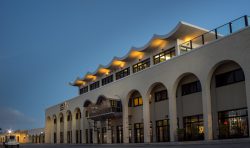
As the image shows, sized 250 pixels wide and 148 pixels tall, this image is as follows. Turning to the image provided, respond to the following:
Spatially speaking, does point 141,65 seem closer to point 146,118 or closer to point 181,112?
point 146,118

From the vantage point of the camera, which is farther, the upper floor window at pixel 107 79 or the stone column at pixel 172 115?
the upper floor window at pixel 107 79

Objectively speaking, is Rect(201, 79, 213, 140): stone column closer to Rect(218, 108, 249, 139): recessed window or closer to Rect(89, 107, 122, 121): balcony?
Rect(218, 108, 249, 139): recessed window

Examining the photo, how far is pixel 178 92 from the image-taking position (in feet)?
112

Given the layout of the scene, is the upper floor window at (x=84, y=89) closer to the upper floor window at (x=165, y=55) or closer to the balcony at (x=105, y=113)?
the balcony at (x=105, y=113)

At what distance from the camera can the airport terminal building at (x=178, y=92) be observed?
27.1 meters

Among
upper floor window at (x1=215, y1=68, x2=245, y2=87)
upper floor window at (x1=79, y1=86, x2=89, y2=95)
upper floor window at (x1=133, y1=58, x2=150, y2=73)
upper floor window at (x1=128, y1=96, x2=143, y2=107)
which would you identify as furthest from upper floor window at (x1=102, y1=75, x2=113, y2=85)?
upper floor window at (x1=215, y1=68, x2=245, y2=87)

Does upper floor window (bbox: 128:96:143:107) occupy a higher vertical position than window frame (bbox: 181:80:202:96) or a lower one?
lower

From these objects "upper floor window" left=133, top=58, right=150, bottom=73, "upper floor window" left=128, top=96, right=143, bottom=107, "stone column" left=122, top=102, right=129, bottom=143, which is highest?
"upper floor window" left=133, top=58, right=150, bottom=73

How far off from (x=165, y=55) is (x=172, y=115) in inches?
367

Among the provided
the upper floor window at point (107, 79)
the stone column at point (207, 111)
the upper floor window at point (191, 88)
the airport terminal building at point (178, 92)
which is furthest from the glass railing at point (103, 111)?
the stone column at point (207, 111)

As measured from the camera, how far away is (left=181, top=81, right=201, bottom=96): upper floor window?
31.8 m

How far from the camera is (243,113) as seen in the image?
A: 26.6 m

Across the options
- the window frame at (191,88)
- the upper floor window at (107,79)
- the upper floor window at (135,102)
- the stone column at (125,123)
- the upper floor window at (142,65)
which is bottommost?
the stone column at (125,123)

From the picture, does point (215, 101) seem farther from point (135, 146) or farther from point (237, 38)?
point (135, 146)
